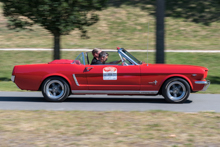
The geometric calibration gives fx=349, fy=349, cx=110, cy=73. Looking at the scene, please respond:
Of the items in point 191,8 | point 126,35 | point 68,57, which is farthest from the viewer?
point 191,8

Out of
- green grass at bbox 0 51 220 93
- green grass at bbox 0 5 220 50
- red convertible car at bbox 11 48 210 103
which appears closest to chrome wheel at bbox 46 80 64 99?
red convertible car at bbox 11 48 210 103

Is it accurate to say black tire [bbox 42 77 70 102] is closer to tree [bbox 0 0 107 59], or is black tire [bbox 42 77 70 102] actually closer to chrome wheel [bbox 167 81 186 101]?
chrome wheel [bbox 167 81 186 101]

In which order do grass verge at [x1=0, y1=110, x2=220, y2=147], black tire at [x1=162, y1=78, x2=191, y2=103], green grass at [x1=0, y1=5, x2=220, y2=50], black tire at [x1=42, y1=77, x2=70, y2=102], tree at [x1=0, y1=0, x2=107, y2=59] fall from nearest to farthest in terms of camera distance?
grass verge at [x1=0, y1=110, x2=220, y2=147] < black tire at [x1=162, y1=78, x2=191, y2=103] < black tire at [x1=42, y1=77, x2=70, y2=102] < tree at [x1=0, y1=0, x2=107, y2=59] < green grass at [x1=0, y1=5, x2=220, y2=50]

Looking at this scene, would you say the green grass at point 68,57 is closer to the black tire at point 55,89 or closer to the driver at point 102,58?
the black tire at point 55,89

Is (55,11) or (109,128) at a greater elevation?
(55,11)

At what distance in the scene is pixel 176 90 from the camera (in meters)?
8.74

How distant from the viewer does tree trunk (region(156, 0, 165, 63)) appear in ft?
40.4

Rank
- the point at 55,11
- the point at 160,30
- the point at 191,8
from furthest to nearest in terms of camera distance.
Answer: the point at 191,8 < the point at 55,11 < the point at 160,30

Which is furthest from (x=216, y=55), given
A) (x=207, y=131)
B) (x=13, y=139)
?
(x=13, y=139)

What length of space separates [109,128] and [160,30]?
288 inches

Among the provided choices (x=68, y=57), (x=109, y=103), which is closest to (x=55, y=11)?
(x=109, y=103)

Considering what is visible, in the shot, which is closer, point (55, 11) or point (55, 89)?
point (55, 89)

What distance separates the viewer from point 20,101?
9094 millimetres

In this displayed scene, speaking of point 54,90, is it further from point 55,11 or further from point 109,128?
point 55,11
